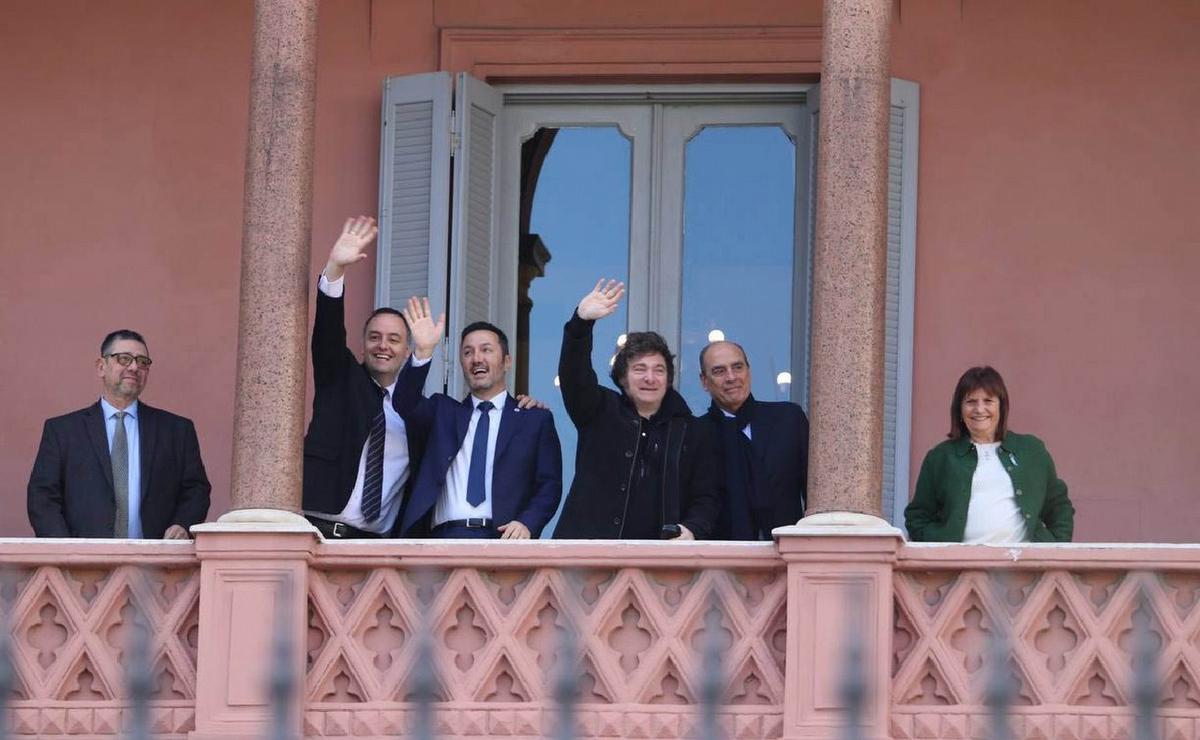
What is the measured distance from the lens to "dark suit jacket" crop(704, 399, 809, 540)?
31.4 ft

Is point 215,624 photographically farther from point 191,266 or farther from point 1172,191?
point 1172,191

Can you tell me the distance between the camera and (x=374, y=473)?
9594 mm

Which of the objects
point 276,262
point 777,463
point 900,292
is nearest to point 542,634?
point 777,463

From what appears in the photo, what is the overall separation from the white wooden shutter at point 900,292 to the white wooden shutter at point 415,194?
6.49 ft

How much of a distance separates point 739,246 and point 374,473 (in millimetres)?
2903

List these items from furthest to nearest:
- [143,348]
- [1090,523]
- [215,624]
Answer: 1. [1090,523]
2. [143,348]
3. [215,624]

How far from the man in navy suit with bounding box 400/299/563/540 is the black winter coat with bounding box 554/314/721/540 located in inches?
6.0

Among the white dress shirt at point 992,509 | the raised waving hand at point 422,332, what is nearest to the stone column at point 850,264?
the white dress shirt at point 992,509

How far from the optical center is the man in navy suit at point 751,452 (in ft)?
31.4

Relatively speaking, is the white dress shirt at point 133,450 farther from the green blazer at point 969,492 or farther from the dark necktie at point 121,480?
the green blazer at point 969,492

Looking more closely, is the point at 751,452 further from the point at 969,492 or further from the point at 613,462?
the point at 969,492

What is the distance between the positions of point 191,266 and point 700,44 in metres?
2.54

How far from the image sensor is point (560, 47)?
11.9m

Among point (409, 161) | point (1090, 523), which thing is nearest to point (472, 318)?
point (409, 161)
